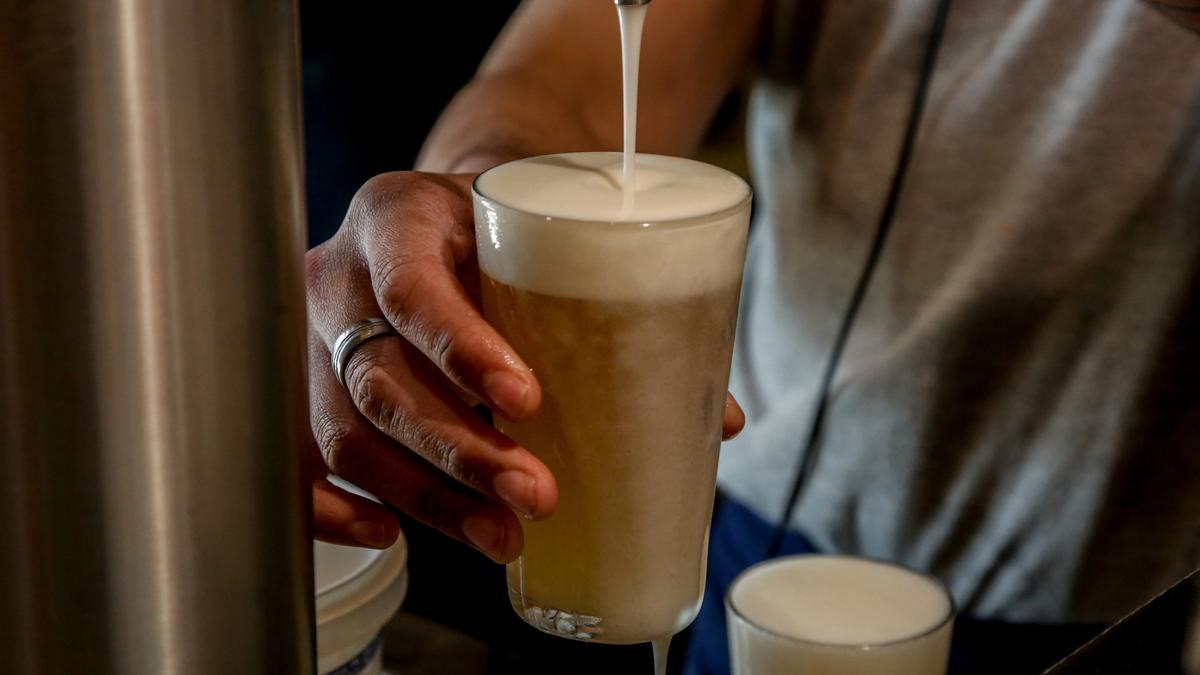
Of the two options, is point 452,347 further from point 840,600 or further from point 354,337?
point 840,600

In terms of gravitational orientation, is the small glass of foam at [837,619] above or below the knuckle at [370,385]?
below

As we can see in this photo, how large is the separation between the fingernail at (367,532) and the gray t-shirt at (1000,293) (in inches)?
30.2

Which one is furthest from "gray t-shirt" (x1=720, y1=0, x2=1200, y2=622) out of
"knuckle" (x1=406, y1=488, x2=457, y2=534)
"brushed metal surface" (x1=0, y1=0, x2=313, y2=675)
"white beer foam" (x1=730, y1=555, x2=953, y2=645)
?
"brushed metal surface" (x1=0, y1=0, x2=313, y2=675)

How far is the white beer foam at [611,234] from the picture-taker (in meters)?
0.65

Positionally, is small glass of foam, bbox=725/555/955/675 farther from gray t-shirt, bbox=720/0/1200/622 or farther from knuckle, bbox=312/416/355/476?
gray t-shirt, bbox=720/0/1200/622

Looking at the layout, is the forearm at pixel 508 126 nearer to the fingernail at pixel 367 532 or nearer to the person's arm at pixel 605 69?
the person's arm at pixel 605 69

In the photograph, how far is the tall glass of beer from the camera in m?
0.66

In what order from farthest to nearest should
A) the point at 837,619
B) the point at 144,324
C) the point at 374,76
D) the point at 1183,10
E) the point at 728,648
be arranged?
the point at 374,76
the point at 728,648
the point at 1183,10
the point at 837,619
the point at 144,324

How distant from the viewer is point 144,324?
0.37m

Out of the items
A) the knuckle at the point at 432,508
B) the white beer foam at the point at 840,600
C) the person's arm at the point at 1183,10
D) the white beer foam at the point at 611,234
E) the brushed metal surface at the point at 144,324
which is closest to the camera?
the brushed metal surface at the point at 144,324

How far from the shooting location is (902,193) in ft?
4.55

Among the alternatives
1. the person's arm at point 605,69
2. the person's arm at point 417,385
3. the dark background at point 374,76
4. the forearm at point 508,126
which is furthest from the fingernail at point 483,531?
the dark background at point 374,76

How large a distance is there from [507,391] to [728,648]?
100 centimetres

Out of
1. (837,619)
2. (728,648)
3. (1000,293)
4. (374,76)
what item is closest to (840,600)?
(837,619)
